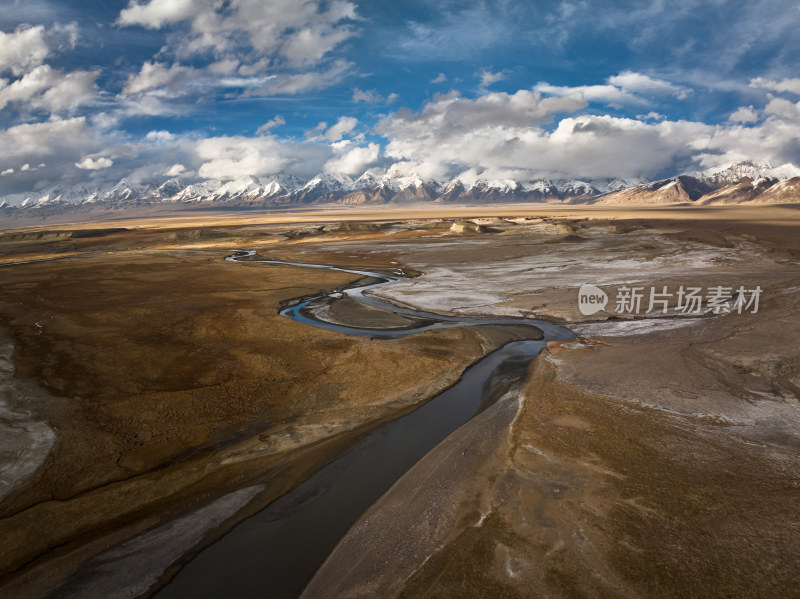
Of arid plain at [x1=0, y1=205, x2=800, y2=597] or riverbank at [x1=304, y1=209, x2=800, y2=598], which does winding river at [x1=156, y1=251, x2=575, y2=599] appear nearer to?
arid plain at [x1=0, y1=205, x2=800, y2=597]

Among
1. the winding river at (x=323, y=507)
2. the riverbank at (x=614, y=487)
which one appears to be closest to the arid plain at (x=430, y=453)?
the riverbank at (x=614, y=487)

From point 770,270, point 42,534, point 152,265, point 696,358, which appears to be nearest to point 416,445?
point 42,534

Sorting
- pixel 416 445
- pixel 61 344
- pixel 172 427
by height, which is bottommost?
pixel 416 445

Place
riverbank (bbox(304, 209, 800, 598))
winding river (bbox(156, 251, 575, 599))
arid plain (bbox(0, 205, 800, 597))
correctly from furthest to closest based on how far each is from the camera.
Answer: winding river (bbox(156, 251, 575, 599)), arid plain (bbox(0, 205, 800, 597)), riverbank (bbox(304, 209, 800, 598))

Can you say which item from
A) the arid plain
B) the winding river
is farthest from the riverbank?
the winding river

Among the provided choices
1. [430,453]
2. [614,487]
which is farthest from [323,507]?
[614,487]

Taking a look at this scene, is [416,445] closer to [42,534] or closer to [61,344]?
[42,534]

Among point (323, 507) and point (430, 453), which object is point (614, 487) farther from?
point (323, 507)
